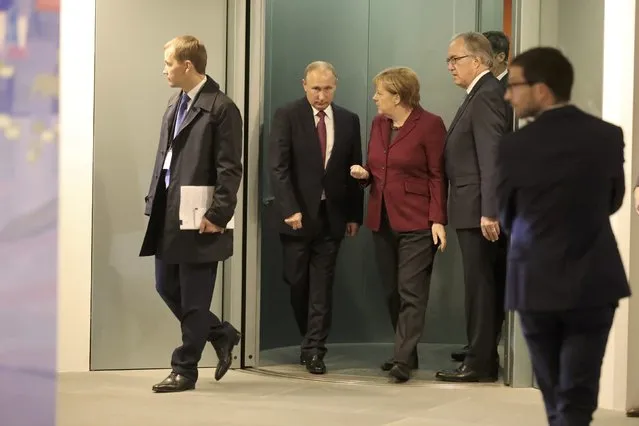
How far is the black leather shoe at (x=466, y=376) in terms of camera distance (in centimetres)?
519

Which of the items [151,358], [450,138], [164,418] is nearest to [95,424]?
[164,418]

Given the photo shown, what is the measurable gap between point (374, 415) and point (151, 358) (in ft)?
5.13

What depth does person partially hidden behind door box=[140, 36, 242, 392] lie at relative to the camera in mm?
4688

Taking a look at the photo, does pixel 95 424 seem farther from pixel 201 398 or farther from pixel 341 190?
pixel 341 190

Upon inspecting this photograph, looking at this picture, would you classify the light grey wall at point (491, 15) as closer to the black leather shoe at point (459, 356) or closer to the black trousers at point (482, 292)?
the black trousers at point (482, 292)

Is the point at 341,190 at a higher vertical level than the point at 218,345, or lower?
higher

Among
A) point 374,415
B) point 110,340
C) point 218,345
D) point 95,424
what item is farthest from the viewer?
point 110,340

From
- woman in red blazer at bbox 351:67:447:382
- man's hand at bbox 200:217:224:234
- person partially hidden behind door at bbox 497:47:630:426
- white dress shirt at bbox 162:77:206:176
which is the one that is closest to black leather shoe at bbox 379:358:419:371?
woman in red blazer at bbox 351:67:447:382

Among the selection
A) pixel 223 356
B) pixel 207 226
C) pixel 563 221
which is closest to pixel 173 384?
pixel 223 356

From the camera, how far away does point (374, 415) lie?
14.3ft

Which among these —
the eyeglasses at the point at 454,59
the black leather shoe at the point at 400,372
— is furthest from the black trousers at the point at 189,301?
the eyeglasses at the point at 454,59

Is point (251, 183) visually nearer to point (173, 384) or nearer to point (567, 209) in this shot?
point (173, 384)

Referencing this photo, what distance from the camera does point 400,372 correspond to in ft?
17.1

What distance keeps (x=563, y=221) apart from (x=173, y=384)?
7.87ft
